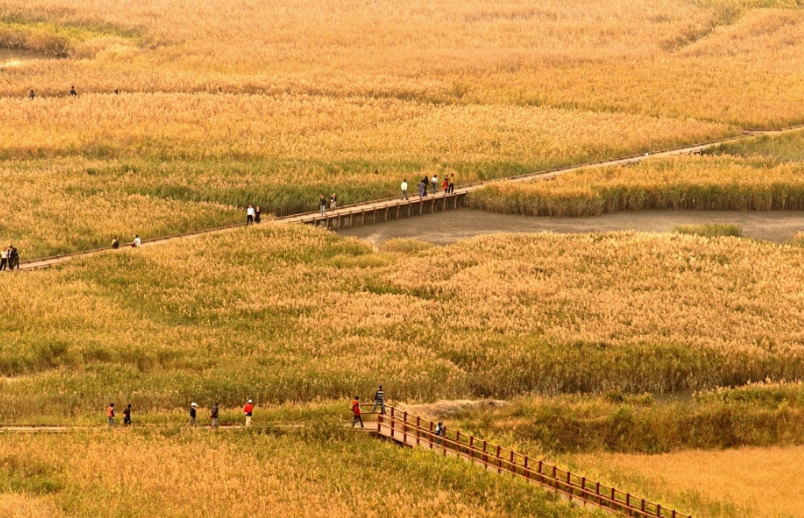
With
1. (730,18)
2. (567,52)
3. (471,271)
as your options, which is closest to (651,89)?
(567,52)

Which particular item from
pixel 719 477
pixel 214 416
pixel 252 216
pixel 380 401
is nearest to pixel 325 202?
pixel 252 216

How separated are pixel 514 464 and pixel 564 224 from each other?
37165mm

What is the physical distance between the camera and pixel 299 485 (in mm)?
42844

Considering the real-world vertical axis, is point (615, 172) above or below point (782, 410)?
above

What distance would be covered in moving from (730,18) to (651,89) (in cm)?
4092

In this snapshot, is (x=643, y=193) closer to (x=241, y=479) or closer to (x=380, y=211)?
(x=380, y=211)

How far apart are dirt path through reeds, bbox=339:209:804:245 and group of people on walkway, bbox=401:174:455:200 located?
139 centimetres

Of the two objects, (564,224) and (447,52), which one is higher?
(447,52)

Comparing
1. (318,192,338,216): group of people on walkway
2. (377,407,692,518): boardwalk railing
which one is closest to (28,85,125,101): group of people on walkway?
(318,192,338,216): group of people on walkway

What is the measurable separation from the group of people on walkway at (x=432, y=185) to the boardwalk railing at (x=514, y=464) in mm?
33478

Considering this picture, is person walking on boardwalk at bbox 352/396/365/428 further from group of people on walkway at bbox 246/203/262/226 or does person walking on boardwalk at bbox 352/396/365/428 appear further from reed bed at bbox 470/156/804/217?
reed bed at bbox 470/156/804/217

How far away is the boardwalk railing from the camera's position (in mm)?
41938

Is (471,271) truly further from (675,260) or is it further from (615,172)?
(615,172)

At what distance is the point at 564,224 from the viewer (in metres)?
79.8
